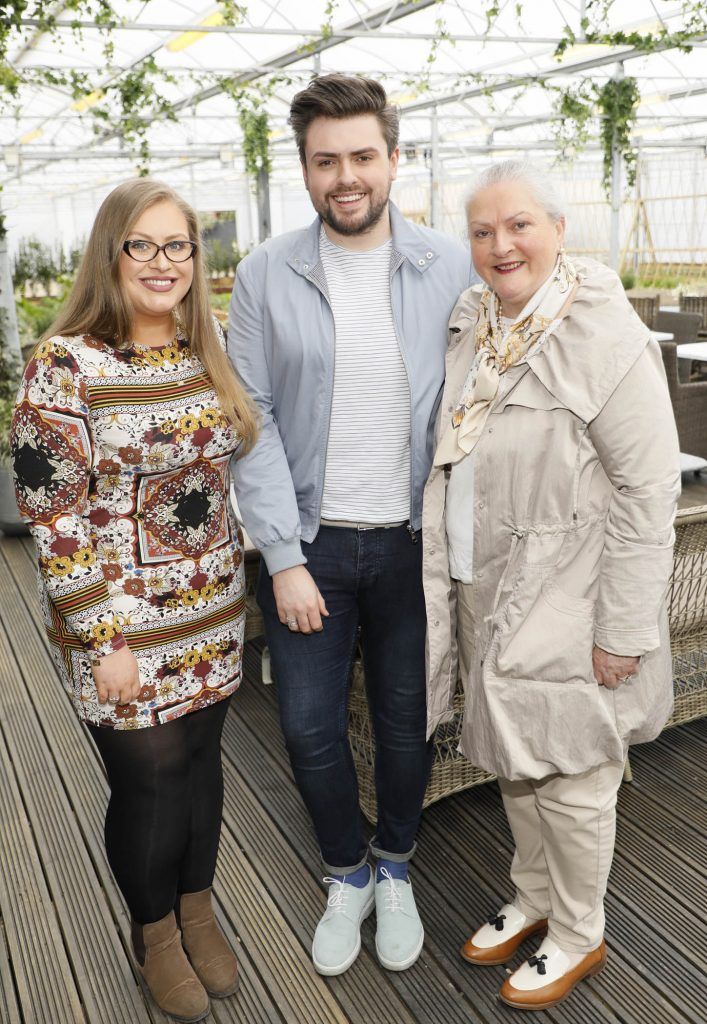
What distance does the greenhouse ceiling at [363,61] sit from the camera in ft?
25.1

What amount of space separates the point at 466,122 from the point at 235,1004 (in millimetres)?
17425

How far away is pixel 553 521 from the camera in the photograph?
171cm

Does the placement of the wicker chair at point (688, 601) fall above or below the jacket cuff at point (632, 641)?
below

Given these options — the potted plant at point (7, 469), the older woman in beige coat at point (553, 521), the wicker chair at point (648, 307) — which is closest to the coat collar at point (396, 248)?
the older woman in beige coat at point (553, 521)

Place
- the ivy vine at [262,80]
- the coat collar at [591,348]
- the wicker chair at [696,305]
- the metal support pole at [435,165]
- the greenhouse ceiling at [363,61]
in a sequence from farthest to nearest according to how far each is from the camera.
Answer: the metal support pole at [435,165] < the wicker chair at [696,305] < the greenhouse ceiling at [363,61] < the ivy vine at [262,80] < the coat collar at [591,348]

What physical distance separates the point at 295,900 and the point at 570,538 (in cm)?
129

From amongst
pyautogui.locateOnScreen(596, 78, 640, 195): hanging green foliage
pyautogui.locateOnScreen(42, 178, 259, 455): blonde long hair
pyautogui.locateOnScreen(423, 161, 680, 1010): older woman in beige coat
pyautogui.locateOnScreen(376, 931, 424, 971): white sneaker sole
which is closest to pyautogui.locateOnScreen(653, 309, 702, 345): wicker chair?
pyautogui.locateOnScreen(596, 78, 640, 195): hanging green foliage

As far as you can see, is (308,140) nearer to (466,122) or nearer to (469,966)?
(469,966)

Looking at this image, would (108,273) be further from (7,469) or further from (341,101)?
(7,469)

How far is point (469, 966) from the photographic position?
2105mm

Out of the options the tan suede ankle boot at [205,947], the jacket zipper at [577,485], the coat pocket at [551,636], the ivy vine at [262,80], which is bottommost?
the tan suede ankle boot at [205,947]

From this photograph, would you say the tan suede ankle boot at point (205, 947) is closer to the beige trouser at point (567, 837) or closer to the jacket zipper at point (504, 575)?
the beige trouser at point (567, 837)

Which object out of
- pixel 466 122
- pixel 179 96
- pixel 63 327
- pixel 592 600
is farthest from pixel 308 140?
pixel 466 122

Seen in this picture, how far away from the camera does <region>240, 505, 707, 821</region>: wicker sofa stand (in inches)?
101
